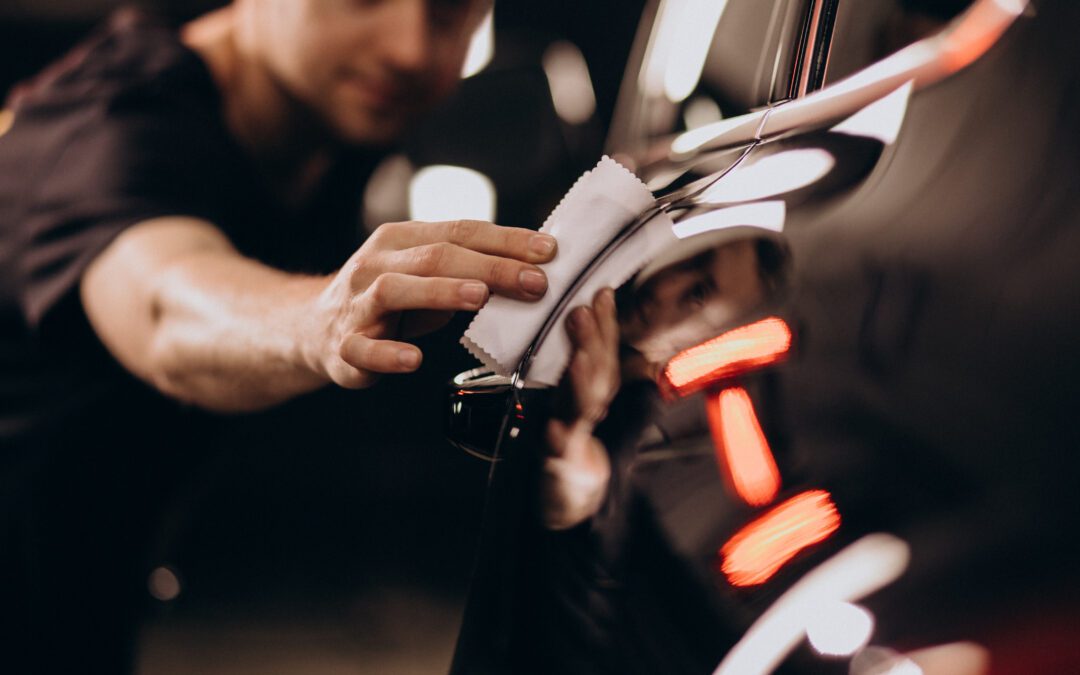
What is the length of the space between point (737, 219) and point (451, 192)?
1098 mm

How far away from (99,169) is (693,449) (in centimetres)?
74

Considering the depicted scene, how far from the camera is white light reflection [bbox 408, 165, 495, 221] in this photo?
1.44 metres

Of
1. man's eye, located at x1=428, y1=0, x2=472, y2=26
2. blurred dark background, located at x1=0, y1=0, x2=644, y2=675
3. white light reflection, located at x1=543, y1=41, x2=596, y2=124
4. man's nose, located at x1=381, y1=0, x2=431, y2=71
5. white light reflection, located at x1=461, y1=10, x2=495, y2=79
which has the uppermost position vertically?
white light reflection, located at x1=543, y1=41, x2=596, y2=124

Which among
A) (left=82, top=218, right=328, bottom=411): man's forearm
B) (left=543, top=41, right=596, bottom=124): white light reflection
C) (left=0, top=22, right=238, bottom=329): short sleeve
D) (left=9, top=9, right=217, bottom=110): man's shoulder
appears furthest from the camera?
(left=543, top=41, right=596, bottom=124): white light reflection

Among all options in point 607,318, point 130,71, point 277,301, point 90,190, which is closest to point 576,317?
point 607,318

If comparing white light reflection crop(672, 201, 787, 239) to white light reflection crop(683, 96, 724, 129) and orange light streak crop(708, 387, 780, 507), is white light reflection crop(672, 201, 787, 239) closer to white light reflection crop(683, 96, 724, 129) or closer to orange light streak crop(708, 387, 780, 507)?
orange light streak crop(708, 387, 780, 507)

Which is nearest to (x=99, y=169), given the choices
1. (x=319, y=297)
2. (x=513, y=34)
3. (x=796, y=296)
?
(x=319, y=297)

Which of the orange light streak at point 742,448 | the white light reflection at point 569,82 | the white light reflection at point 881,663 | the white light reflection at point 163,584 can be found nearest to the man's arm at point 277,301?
the orange light streak at point 742,448

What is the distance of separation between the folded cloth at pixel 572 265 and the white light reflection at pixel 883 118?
0.10m

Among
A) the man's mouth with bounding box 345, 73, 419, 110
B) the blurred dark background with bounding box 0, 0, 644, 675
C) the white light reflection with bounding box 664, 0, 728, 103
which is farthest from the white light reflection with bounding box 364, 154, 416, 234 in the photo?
the white light reflection with bounding box 664, 0, 728, 103

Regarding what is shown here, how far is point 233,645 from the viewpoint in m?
1.34

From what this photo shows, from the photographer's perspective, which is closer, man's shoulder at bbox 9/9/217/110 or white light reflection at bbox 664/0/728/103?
white light reflection at bbox 664/0/728/103

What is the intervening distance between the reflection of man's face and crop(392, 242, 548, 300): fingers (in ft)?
0.18

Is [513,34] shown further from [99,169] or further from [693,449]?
[693,449]
